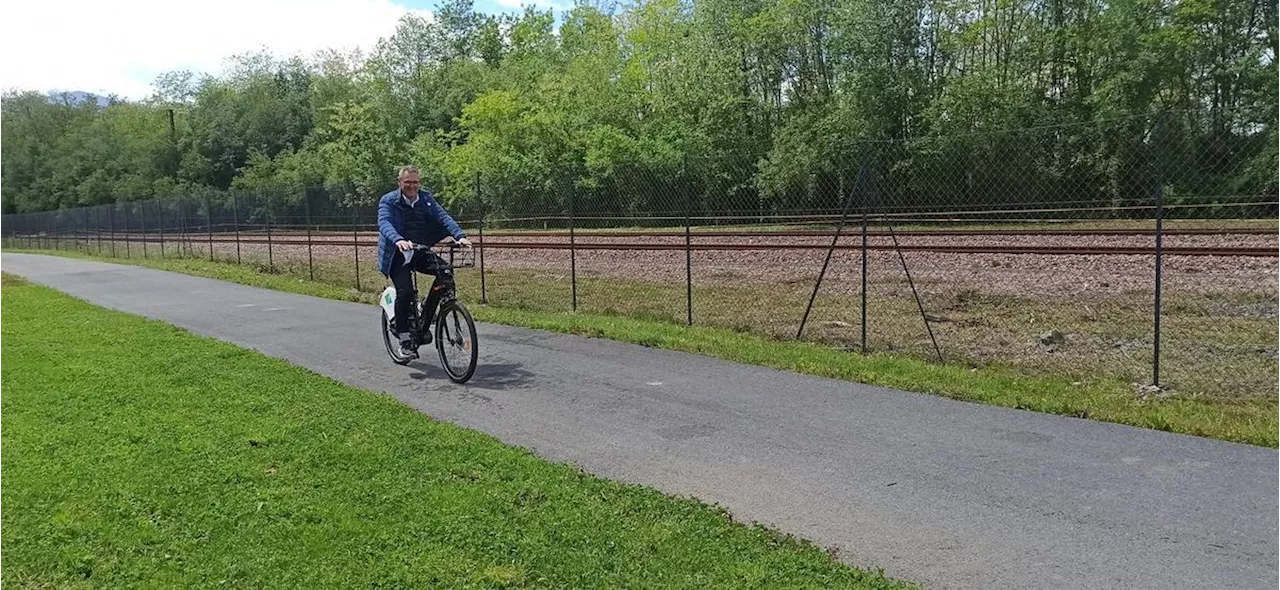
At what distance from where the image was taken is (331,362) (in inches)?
346

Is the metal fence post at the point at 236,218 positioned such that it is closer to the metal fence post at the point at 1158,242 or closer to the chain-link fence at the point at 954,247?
the chain-link fence at the point at 954,247

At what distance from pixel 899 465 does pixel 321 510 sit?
3126mm

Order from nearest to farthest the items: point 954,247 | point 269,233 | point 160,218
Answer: point 954,247 → point 269,233 → point 160,218

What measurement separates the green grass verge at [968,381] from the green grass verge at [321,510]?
3268 mm

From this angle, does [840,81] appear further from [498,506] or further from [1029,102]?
[498,506]

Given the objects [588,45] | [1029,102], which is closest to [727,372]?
[1029,102]

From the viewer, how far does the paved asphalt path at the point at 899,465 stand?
3.81 meters

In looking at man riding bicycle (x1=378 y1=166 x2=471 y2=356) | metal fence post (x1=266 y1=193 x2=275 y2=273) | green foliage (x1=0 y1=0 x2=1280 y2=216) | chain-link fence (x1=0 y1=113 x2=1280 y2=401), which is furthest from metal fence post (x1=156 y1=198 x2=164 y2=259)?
man riding bicycle (x1=378 y1=166 x2=471 y2=356)

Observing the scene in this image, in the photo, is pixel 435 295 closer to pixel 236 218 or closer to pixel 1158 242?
pixel 1158 242

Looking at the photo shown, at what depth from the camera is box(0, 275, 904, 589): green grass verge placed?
3625mm

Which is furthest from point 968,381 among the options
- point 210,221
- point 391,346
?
Answer: point 210,221

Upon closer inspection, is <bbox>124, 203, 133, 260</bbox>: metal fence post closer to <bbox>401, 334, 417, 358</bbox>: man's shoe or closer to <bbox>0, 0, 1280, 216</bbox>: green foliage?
<bbox>0, 0, 1280, 216</bbox>: green foliage

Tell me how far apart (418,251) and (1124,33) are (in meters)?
30.5

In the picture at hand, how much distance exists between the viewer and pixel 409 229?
793cm
